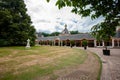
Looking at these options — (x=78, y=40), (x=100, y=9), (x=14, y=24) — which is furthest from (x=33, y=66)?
(x=78, y=40)

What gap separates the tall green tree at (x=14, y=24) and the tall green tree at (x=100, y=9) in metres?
33.6

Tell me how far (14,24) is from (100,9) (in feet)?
116

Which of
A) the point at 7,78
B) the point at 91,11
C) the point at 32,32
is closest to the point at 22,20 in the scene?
the point at 32,32

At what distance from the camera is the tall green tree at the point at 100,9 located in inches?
179

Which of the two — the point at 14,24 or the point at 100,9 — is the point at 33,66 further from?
the point at 14,24

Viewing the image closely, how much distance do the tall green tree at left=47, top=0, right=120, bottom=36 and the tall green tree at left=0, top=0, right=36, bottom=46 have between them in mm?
33634

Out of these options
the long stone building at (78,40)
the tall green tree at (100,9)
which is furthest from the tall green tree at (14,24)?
the tall green tree at (100,9)

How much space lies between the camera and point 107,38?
553cm

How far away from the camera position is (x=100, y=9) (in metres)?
4.80

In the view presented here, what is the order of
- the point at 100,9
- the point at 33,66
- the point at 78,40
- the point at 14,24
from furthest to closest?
1. the point at 78,40
2. the point at 14,24
3. the point at 33,66
4. the point at 100,9

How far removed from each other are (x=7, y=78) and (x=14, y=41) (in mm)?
31174

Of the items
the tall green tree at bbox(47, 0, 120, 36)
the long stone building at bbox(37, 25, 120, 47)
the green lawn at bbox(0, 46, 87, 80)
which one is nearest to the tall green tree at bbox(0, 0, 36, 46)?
the green lawn at bbox(0, 46, 87, 80)

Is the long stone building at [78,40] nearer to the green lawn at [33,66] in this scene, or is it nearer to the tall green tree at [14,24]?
the tall green tree at [14,24]

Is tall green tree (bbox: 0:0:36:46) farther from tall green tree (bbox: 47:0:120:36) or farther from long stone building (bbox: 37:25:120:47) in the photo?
tall green tree (bbox: 47:0:120:36)
